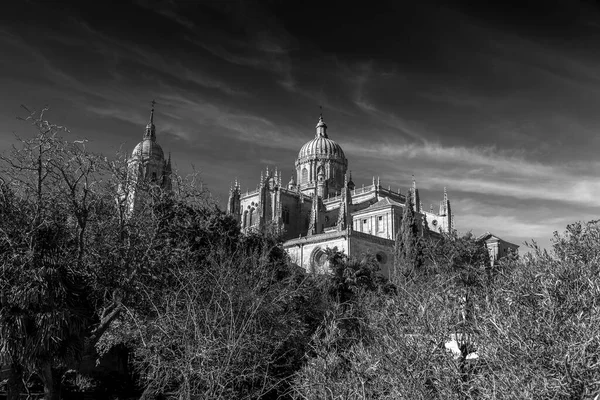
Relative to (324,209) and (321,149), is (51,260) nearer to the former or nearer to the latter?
(324,209)

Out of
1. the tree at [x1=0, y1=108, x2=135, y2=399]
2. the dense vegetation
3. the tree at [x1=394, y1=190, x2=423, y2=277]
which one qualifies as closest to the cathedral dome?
the tree at [x1=394, y1=190, x2=423, y2=277]

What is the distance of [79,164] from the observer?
12359mm

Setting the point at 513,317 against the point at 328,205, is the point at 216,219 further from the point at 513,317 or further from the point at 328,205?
the point at 328,205

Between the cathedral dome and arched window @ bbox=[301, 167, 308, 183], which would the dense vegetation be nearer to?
the cathedral dome

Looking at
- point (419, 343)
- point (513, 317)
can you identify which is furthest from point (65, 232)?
point (513, 317)

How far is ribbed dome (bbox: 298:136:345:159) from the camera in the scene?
6625cm

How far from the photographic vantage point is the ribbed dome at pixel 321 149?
66.2 meters

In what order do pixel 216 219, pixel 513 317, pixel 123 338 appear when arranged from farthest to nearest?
pixel 216 219
pixel 123 338
pixel 513 317

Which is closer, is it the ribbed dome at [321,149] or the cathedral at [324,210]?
the cathedral at [324,210]

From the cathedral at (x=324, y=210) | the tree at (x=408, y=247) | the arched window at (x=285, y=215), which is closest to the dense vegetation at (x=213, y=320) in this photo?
the tree at (x=408, y=247)

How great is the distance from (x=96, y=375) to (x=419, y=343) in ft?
49.8

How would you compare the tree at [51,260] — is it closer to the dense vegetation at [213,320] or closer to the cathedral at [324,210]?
the dense vegetation at [213,320]

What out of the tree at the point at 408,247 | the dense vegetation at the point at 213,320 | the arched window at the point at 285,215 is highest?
the arched window at the point at 285,215

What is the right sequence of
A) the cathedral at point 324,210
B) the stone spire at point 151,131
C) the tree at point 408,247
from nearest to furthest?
1. the tree at point 408,247
2. the cathedral at point 324,210
3. the stone spire at point 151,131
